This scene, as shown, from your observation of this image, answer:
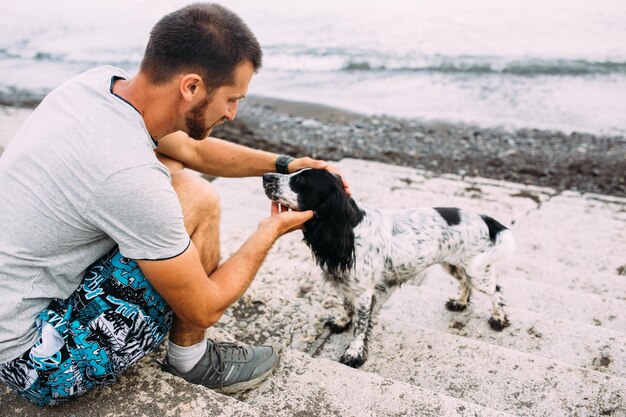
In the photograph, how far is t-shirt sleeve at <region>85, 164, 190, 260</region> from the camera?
68.9 inches

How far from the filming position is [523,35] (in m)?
13.9

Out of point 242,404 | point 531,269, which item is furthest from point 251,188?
point 242,404

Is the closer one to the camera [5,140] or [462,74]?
[5,140]

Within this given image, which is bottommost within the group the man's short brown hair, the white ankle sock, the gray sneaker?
the gray sneaker

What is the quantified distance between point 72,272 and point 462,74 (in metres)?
10.9

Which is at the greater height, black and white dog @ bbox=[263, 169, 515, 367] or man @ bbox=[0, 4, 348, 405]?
man @ bbox=[0, 4, 348, 405]

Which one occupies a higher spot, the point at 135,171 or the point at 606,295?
the point at 135,171

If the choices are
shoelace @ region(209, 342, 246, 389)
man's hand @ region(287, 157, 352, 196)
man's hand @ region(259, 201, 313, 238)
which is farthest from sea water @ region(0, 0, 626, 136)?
shoelace @ region(209, 342, 246, 389)

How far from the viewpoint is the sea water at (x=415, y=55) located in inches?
380

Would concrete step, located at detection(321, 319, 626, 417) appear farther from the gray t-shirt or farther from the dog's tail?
the gray t-shirt

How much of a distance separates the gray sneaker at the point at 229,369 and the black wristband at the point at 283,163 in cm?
96

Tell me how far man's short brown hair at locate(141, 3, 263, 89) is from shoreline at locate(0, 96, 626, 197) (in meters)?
4.34

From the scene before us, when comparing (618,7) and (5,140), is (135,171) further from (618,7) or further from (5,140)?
(618,7)

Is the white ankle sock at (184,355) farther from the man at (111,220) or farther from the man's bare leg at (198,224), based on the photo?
the man at (111,220)
